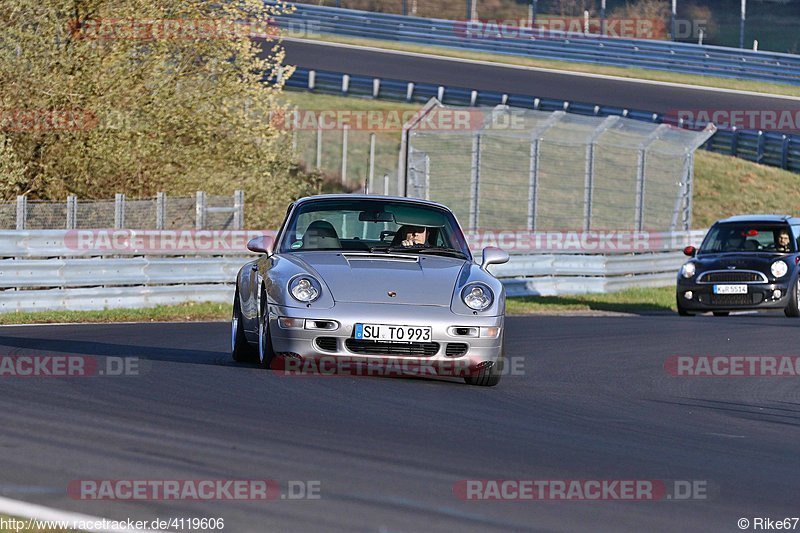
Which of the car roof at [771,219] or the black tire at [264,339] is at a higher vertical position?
the black tire at [264,339]

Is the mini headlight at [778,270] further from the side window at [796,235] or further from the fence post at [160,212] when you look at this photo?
the fence post at [160,212]

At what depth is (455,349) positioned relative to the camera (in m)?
9.71

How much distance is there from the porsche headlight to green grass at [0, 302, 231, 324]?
753 cm

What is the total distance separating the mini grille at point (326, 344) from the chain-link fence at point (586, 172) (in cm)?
1286

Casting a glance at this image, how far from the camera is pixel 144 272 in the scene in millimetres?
18281

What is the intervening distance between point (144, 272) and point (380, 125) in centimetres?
1999

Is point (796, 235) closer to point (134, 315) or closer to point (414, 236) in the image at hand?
point (134, 315)

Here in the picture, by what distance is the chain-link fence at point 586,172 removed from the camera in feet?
80.2

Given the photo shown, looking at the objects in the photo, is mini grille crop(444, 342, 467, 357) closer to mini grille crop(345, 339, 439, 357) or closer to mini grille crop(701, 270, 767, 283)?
mini grille crop(345, 339, 439, 357)

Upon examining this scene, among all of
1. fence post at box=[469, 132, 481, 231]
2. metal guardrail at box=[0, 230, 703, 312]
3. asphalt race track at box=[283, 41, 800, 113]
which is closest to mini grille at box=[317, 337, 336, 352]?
metal guardrail at box=[0, 230, 703, 312]

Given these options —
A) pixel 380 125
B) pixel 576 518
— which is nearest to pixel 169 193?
pixel 380 125

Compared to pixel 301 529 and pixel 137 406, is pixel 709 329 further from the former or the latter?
pixel 301 529

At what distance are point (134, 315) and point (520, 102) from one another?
21878 millimetres

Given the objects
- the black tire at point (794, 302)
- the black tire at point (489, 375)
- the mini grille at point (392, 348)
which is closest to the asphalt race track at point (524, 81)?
the black tire at point (794, 302)
